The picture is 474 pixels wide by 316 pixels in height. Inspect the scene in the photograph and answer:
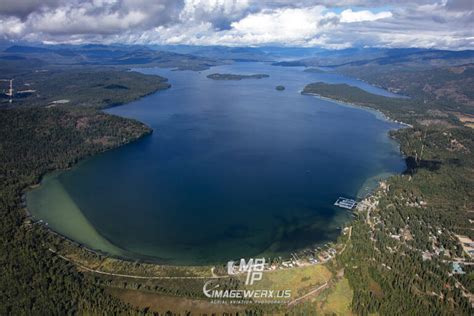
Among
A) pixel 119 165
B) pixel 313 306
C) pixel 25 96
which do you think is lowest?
pixel 313 306

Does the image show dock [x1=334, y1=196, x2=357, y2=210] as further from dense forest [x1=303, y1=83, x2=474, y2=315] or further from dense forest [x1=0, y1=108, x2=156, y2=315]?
dense forest [x1=0, y1=108, x2=156, y2=315]

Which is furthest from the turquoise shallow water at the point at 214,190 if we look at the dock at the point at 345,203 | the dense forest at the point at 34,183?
the dense forest at the point at 34,183

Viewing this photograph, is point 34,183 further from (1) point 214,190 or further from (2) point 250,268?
(2) point 250,268

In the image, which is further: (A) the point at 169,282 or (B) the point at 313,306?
(A) the point at 169,282

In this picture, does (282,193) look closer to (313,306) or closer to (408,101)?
(313,306)

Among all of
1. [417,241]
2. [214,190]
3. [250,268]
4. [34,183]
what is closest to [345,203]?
[417,241]

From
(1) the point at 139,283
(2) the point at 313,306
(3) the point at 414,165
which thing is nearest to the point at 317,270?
(2) the point at 313,306

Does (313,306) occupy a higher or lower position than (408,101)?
lower
